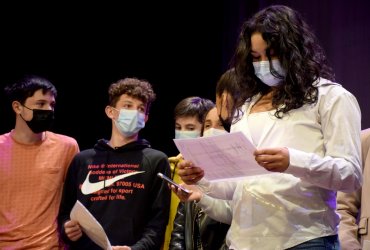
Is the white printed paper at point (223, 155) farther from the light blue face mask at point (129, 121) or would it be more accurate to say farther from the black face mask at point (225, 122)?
the light blue face mask at point (129, 121)

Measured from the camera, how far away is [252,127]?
2098mm

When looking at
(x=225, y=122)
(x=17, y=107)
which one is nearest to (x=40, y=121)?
(x=17, y=107)

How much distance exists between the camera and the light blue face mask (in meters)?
3.74

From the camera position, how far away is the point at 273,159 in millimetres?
1759

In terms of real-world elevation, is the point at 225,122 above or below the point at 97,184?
above

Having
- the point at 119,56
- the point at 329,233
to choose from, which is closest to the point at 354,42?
the point at 119,56

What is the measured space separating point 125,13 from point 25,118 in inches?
78.2

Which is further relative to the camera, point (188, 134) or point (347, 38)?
point (347, 38)

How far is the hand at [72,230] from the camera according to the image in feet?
10.6

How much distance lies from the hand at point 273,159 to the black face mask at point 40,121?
246cm

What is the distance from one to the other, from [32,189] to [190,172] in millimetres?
1863

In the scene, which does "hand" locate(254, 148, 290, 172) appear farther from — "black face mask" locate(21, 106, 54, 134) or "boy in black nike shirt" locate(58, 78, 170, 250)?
"black face mask" locate(21, 106, 54, 134)

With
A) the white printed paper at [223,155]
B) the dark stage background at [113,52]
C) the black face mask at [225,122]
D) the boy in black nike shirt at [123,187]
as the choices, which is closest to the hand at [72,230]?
the boy in black nike shirt at [123,187]

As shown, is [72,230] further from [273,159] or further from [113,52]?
[113,52]
